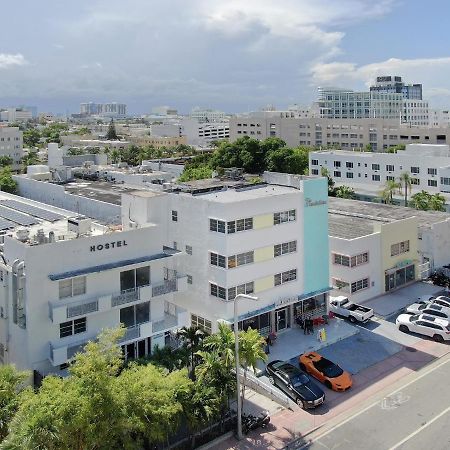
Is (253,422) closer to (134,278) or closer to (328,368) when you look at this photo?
(328,368)

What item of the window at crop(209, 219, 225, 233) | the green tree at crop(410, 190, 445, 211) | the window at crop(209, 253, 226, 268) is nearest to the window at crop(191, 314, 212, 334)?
the window at crop(209, 253, 226, 268)

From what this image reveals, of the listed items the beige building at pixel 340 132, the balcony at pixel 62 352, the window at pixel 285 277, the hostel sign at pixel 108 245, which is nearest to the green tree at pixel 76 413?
the balcony at pixel 62 352

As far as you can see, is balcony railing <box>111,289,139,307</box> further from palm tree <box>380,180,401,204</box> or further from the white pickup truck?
palm tree <box>380,180,401,204</box>

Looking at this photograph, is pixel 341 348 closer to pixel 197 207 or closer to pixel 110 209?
pixel 197 207

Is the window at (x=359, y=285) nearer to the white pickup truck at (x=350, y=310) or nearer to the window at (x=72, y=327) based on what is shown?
the white pickup truck at (x=350, y=310)

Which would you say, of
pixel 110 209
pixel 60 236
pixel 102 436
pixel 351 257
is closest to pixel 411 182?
pixel 351 257

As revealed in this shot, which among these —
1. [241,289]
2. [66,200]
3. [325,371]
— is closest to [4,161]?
[66,200]
